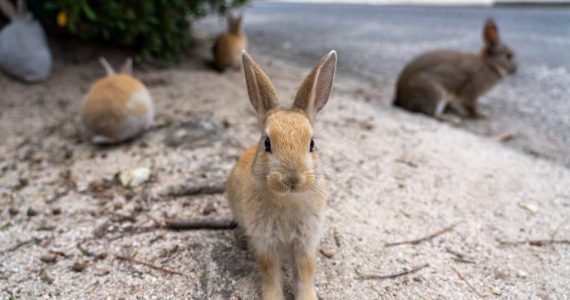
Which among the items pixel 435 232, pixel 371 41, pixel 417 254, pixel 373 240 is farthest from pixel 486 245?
pixel 371 41

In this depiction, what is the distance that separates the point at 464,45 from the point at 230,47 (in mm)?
4303

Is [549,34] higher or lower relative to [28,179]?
higher

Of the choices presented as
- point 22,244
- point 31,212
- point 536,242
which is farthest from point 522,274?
point 31,212

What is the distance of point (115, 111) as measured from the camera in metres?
4.18

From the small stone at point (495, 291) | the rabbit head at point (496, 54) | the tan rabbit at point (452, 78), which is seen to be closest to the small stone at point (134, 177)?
the small stone at point (495, 291)

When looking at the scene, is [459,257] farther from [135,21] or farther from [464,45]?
[464,45]

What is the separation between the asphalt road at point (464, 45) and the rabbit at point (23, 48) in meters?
4.29

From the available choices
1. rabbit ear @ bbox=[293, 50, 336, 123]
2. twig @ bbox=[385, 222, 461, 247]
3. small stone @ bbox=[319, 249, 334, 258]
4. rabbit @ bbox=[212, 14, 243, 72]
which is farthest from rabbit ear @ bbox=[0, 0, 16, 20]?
twig @ bbox=[385, 222, 461, 247]

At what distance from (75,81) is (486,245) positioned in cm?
563

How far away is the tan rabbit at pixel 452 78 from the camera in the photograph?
577cm

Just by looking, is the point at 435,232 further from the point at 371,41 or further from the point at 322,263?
the point at 371,41

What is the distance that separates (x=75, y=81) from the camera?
613 cm

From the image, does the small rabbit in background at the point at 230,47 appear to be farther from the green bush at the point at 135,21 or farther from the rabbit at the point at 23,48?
the rabbit at the point at 23,48

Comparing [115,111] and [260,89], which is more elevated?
[260,89]
